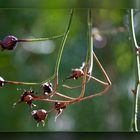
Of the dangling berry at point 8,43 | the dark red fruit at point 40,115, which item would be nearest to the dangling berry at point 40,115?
the dark red fruit at point 40,115

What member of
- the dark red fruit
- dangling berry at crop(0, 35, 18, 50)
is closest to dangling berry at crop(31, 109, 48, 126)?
the dark red fruit

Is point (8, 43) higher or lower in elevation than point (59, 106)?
higher

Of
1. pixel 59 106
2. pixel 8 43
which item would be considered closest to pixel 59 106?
pixel 59 106

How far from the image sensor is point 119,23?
4.54ft

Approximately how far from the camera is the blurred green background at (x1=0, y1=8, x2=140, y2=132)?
1.33 meters

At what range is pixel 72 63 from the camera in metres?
1.39

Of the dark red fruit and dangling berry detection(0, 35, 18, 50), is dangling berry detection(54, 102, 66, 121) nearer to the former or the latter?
the dark red fruit

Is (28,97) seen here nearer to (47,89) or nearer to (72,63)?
(47,89)

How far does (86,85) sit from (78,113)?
9 cm

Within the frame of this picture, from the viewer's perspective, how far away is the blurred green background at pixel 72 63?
52.2 inches

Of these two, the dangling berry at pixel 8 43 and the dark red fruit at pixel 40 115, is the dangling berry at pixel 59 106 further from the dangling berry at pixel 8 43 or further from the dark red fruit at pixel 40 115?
the dangling berry at pixel 8 43

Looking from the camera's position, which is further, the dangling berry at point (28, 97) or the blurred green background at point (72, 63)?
the blurred green background at point (72, 63)

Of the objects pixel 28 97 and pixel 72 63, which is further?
pixel 72 63

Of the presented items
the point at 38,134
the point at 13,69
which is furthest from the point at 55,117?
the point at 13,69
